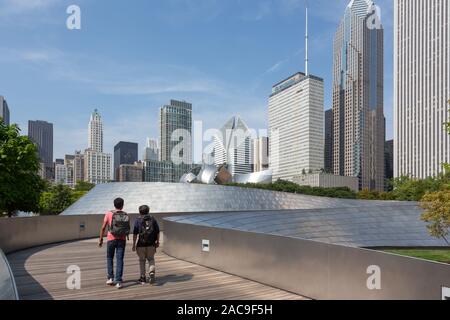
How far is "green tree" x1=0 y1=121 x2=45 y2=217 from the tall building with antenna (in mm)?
145485

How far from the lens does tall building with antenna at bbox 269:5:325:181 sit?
17450 centimetres

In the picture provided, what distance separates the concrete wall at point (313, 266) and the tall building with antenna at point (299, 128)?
160 m

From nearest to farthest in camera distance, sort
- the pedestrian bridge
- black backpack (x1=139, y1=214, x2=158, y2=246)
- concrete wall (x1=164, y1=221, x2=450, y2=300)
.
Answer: concrete wall (x1=164, y1=221, x2=450, y2=300)
the pedestrian bridge
black backpack (x1=139, y1=214, x2=158, y2=246)

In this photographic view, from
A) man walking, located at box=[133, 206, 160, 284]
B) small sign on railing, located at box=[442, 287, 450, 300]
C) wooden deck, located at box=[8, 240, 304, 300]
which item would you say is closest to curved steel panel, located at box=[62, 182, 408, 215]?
wooden deck, located at box=[8, 240, 304, 300]

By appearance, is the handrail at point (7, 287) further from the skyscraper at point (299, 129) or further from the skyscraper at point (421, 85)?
the skyscraper at point (299, 129)

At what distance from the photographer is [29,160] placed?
27547mm

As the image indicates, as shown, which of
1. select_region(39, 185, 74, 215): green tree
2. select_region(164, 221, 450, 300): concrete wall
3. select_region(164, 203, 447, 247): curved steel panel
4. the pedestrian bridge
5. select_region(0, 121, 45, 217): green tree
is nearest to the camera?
select_region(164, 221, 450, 300): concrete wall

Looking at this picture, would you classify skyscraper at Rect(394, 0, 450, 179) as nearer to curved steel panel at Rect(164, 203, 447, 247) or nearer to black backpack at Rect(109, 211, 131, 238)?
curved steel panel at Rect(164, 203, 447, 247)

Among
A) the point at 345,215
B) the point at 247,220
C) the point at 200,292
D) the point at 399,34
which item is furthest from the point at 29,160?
the point at 399,34

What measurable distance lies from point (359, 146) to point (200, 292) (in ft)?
619

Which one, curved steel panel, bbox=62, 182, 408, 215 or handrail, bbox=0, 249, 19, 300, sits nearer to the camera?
handrail, bbox=0, 249, 19, 300

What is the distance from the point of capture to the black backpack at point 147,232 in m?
7.35

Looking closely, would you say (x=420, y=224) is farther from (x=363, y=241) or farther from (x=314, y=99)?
(x=314, y=99)

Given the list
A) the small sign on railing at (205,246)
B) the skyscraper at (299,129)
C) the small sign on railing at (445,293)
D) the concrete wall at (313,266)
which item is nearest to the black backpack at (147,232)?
the concrete wall at (313,266)
